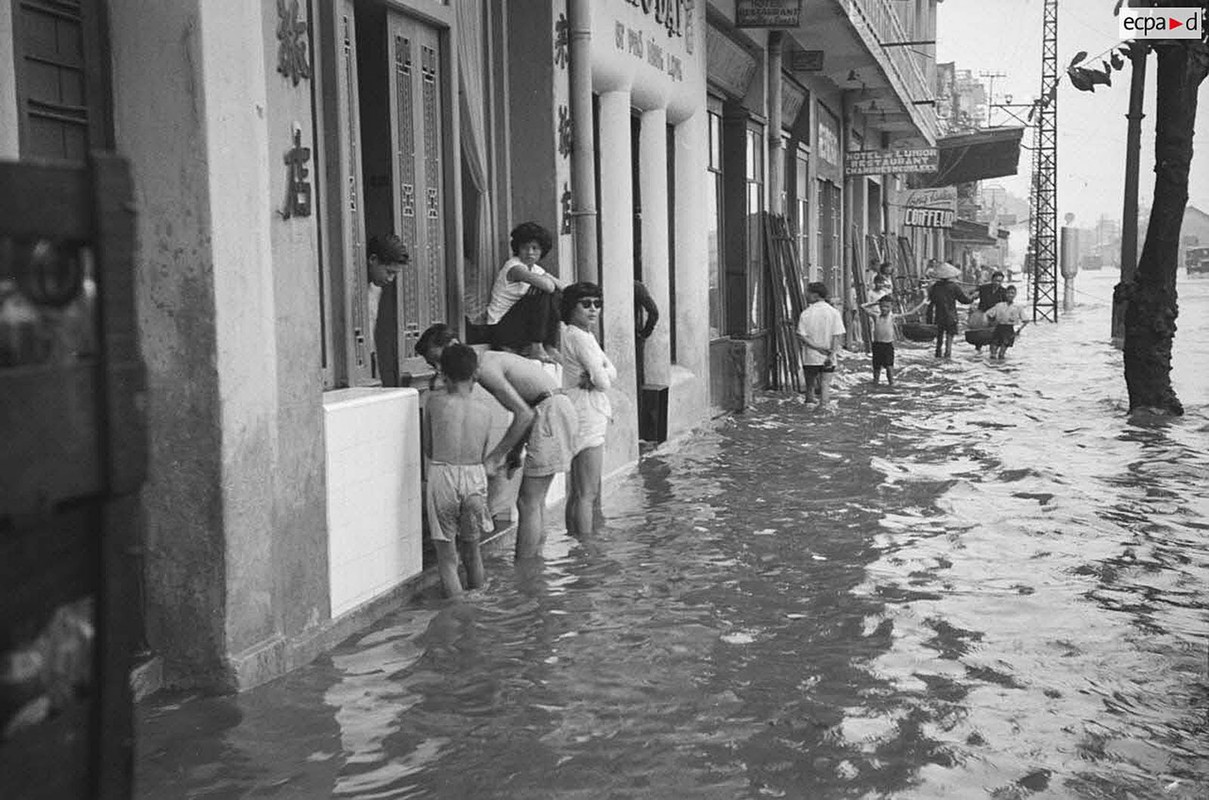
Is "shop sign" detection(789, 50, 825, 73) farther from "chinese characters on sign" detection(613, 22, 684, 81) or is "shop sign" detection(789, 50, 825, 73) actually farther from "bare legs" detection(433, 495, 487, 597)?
"bare legs" detection(433, 495, 487, 597)

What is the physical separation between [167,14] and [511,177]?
4444mm

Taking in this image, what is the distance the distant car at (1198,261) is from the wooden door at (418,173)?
9819 cm

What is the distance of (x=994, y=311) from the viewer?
27203mm

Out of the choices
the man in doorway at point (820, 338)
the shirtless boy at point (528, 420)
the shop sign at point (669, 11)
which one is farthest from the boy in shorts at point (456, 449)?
the man in doorway at point (820, 338)

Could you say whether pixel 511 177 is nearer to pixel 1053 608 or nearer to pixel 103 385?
pixel 1053 608

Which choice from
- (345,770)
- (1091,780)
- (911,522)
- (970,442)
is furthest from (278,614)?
(970,442)

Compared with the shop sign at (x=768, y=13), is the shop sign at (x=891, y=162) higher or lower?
lower

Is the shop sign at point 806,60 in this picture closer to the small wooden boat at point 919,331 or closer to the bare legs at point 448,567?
the small wooden boat at point 919,331

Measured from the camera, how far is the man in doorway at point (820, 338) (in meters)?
17.2

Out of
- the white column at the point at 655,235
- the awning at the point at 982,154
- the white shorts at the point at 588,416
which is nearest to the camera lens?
the white shorts at the point at 588,416

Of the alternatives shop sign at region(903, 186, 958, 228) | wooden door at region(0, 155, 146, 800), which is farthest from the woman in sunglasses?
shop sign at region(903, 186, 958, 228)

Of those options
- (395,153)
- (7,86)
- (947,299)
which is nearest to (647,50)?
(395,153)

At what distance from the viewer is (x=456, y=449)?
22.6 ft

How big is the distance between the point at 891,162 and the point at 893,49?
6.34 feet
